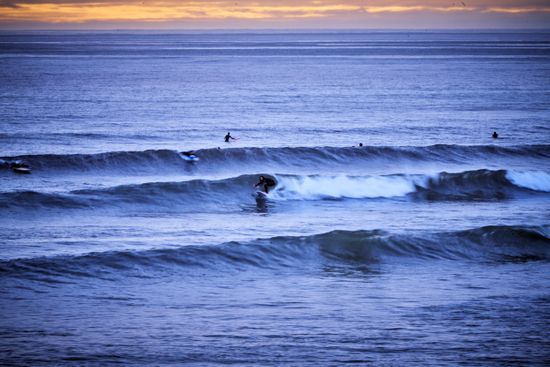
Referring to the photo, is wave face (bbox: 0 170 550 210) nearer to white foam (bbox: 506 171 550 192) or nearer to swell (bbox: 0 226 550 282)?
white foam (bbox: 506 171 550 192)

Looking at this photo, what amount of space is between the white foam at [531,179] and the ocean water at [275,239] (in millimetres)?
103

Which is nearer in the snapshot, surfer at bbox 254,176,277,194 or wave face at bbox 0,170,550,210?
wave face at bbox 0,170,550,210

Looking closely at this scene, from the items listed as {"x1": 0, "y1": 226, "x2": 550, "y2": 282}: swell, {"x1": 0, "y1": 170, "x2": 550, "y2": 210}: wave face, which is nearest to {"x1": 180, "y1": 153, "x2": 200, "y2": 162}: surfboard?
{"x1": 0, "y1": 170, "x2": 550, "y2": 210}: wave face

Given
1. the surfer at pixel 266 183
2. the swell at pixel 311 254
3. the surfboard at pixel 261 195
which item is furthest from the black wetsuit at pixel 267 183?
the swell at pixel 311 254

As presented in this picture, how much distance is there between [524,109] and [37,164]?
3675 cm

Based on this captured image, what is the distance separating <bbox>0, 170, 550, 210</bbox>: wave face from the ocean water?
102mm

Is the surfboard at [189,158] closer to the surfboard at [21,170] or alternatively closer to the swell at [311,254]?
the surfboard at [21,170]

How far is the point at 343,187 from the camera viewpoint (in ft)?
97.6

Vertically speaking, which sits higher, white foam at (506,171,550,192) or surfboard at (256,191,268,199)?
white foam at (506,171,550,192)

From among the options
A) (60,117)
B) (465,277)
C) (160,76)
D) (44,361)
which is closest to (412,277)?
(465,277)

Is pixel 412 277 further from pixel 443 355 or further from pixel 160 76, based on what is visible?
pixel 160 76

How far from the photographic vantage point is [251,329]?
1405cm

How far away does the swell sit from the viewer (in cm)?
1784

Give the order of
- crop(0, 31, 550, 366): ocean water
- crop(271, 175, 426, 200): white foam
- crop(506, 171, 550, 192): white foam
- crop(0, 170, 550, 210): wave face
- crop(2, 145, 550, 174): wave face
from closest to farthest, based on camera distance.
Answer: crop(0, 31, 550, 366): ocean water, crop(0, 170, 550, 210): wave face, crop(271, 175, 426, 200): white foam, crop(506, 171, 550, 192): white foam, crop(2, 145, 550, 174): wave face
